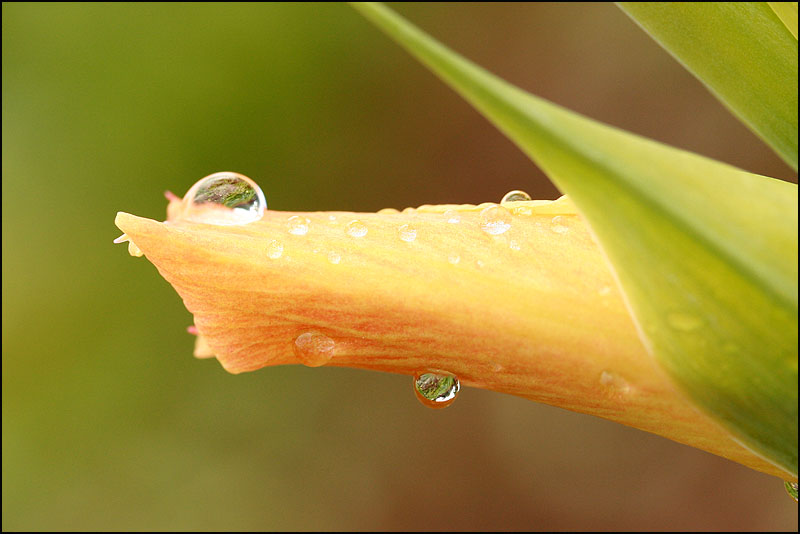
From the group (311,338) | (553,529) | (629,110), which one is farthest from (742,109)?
(629,110)

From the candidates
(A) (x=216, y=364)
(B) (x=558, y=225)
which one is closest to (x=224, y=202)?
(B) (x=558, y=225)

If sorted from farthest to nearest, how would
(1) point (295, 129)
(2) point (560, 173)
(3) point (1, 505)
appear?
(1) point (295, 129) < (3) point (1, 505) < (2) point (560, 173)

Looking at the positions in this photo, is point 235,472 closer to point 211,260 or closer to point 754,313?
point 211,260

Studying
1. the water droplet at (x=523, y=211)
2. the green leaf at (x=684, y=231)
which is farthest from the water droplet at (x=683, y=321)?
the water droplet at (x=523, y=211)

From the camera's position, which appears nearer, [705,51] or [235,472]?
[705,51]

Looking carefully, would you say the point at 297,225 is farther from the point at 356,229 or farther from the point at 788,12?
the point at 788,12

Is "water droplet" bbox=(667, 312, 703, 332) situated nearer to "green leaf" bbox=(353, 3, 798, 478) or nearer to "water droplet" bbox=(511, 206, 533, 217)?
"green leaf" bbox=(353, 3, 798, 478)

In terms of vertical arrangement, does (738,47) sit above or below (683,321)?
above
